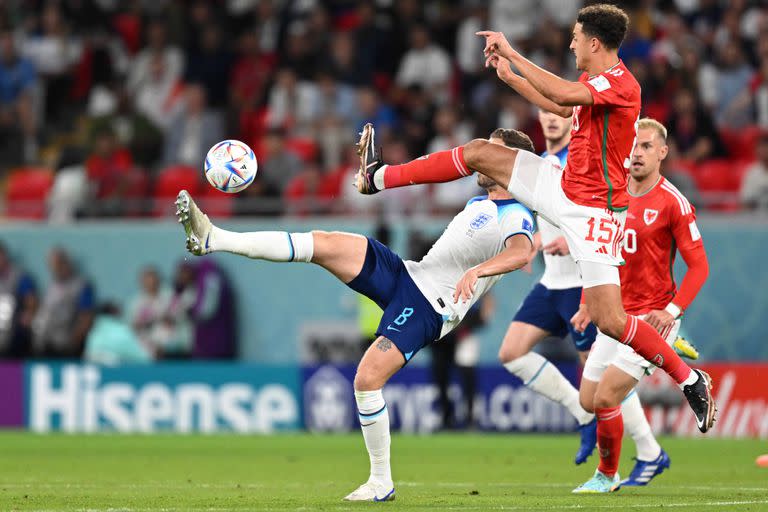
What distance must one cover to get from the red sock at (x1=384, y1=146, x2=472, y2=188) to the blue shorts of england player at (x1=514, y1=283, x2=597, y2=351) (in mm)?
2066

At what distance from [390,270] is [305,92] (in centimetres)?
1116

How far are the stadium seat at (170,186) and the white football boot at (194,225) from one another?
10691 mm

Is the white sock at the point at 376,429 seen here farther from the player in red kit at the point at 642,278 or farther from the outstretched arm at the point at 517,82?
the outstretched arm at the point at 517,82

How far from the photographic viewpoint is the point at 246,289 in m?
18.9

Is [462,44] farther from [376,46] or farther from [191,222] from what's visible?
[191,222]

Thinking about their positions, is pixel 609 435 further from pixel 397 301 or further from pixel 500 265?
pixel 397 301

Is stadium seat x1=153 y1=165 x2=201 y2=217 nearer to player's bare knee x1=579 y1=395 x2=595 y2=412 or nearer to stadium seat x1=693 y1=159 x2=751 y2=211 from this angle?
stadium seat x1=693 y1=159 x2=751 y2=211

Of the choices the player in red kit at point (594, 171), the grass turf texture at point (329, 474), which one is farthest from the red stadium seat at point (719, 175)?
the player in red kit at point (594, 171)

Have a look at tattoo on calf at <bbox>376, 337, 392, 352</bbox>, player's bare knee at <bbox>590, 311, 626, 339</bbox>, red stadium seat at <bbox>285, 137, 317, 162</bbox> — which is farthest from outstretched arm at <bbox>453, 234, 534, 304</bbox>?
red stadium seat at <bbox>285, 137, 317, 162</bbox>

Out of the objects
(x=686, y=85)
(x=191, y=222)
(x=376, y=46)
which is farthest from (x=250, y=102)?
(x=191, y=222)

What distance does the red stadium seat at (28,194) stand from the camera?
1939 centimetres

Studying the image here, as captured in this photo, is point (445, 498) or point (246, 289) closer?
point (445, 498)

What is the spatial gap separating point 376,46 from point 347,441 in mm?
6719

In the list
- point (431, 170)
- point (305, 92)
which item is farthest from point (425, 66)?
point (431, 170)
